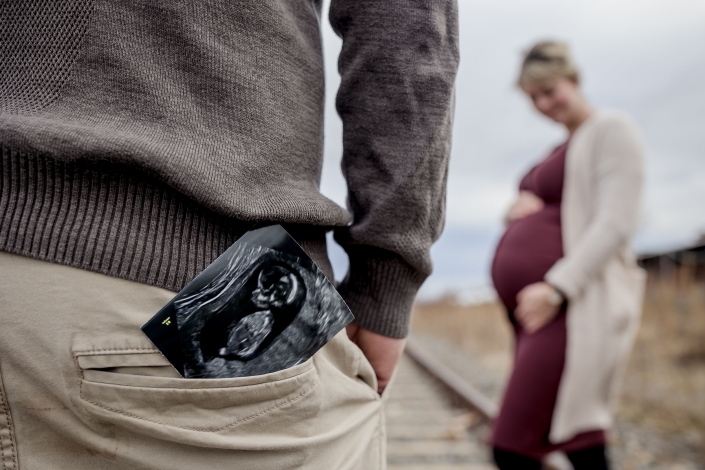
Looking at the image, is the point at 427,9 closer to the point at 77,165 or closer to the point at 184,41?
the point at 184,41

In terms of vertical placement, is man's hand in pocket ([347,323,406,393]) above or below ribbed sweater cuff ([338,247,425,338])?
below

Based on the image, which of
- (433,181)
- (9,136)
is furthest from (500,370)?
(9,136)

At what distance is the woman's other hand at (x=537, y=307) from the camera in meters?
1.90

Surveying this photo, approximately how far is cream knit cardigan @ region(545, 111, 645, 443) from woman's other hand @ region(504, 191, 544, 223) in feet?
0.85

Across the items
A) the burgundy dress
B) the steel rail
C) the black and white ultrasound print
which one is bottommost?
the steel rail

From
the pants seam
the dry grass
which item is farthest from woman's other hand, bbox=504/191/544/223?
the dry grass

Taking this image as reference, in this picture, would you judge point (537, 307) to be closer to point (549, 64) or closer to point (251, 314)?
point (549, 64)

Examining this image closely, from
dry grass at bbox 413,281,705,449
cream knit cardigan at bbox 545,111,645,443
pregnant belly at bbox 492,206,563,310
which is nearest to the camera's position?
cream knit cardigan at bbox 545,111,645,443

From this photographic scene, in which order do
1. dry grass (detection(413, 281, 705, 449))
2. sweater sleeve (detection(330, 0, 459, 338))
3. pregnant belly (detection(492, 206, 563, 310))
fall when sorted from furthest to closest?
dry grass (detection(413, 281, 705, 449))
pregnant belly (detection(492, 206, 563, 310))
sweater sleeve (detection(330, 0, 459, 338))

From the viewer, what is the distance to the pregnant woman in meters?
Result: 1.85

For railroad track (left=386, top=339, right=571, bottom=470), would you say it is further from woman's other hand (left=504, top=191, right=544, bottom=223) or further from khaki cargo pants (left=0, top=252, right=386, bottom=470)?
khaki cargo pants (left=0, top=252, right=386, bottom=470)

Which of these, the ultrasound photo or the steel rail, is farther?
the steel rail

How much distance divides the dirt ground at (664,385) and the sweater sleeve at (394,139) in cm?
271

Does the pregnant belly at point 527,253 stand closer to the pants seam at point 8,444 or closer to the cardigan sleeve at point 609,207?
the cardigan sleeve at point 609,207
